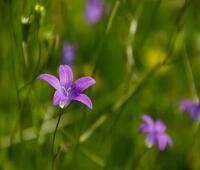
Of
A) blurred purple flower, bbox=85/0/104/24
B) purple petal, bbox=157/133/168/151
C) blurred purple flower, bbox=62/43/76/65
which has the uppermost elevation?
purple petal, bbox=157/133/168/151

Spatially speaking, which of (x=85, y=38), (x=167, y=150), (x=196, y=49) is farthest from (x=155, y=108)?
(x=85, y=38)

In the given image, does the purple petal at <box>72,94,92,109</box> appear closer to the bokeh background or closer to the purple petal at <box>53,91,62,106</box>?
the purple petal at <box>53,91,62,106</box>

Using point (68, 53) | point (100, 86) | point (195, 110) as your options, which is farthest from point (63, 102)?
point (100, 86)

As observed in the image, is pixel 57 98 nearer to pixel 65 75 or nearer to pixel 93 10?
pixel 65 75

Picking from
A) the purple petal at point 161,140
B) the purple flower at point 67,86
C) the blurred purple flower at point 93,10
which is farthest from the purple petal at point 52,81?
the blurred purple flower at point 93,10

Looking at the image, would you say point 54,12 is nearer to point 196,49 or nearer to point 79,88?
point 196,49

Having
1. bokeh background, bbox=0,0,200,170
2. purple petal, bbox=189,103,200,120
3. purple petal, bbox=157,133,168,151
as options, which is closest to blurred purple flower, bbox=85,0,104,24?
bokeh background, bbox=0,0,200,170
